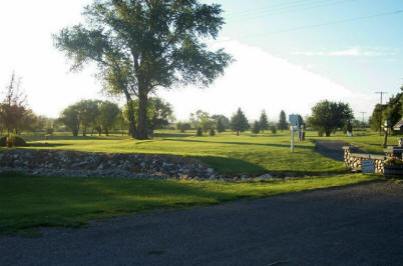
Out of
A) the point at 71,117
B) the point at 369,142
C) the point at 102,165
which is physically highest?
the point at 71,117

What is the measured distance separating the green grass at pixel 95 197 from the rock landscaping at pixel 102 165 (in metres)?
5.29

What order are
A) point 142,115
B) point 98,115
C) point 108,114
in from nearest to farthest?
point 142,115 → point 108,114 → point 98,115

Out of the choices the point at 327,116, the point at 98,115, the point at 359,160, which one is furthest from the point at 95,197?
the point at 98,115

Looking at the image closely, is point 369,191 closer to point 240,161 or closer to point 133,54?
point 240,161

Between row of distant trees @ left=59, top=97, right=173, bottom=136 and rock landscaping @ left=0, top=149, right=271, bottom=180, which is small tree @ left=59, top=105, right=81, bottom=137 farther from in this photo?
rock landscaping @ left=0, top=149, right=271, bottom=180

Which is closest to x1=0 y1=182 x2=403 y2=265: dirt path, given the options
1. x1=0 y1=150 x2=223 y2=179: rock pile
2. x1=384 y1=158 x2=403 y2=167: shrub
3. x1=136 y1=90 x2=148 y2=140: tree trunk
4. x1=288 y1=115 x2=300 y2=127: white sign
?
x1=384 y1=158 x2=403 y2=167: shrub

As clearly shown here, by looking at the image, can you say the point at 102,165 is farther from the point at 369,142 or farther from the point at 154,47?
the point at 369,142

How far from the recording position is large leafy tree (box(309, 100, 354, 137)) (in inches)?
2955

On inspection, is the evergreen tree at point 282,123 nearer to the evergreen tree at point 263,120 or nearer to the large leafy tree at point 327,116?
the evergreen tree at point 263,120

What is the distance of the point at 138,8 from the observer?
4503 cm

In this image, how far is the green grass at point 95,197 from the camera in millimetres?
10727

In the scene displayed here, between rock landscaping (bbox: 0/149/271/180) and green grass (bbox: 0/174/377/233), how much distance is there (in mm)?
5286

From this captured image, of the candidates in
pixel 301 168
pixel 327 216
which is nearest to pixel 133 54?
pixel 301 168

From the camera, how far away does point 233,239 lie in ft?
28.4
